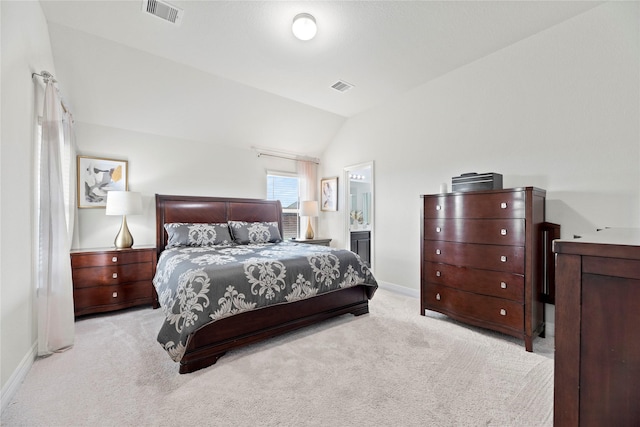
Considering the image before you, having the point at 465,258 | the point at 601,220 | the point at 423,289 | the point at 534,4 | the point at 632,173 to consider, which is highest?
the point at 534,4

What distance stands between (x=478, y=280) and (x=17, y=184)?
3878 millimetres

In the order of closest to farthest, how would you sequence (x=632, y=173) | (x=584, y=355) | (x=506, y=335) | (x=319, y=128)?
(x=584, y=355)
(x=632, y=173)
(x=506, y=335)
(x=319, y=128)

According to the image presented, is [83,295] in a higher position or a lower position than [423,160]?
lower

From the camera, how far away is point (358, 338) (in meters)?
2.58

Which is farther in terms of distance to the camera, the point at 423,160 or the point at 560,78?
the point at 423,160

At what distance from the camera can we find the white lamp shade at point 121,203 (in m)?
3.35

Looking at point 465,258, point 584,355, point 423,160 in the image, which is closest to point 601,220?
point 465,258

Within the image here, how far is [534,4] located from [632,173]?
1680 millimetres

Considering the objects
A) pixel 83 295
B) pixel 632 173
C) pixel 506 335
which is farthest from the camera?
pixel 83 295

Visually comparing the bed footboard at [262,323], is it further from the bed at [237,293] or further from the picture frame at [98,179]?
the picture frame at [98,179]

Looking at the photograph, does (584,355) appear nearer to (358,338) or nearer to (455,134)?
(358,338)

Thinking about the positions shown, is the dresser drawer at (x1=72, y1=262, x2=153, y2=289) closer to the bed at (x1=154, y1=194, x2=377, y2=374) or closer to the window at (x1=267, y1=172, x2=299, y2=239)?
the bed at (x1=154, y1=194, x2=377, y2=374)

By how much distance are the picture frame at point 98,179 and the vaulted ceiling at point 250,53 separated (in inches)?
21.2

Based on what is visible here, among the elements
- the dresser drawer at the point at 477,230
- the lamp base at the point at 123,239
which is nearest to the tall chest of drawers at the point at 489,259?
the dresser drawer at the point at 477,230
